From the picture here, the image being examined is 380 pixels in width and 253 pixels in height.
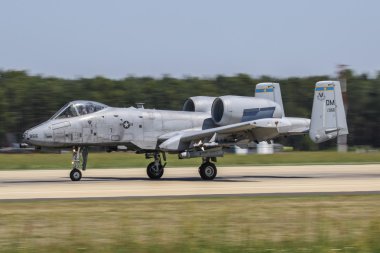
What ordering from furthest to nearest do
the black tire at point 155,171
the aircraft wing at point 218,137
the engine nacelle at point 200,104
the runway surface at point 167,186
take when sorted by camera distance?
1. the engine nacelle at point 200,104
2. the black tire at point 155,171
3. the aircraft wing at point 218,137
4. the runway surface at point 167,186

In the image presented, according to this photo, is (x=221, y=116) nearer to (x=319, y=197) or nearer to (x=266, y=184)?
(x=266, y=184)

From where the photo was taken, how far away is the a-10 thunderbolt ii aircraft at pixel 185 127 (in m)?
26.8

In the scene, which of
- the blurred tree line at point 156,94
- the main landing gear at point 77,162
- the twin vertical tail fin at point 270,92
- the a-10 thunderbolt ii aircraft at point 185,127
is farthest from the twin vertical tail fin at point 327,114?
the blurred tree line at point 156,94

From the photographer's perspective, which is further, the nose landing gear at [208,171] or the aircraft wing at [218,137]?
the nose landing gear at [208,171]

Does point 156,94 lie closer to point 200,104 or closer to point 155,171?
point 200,104

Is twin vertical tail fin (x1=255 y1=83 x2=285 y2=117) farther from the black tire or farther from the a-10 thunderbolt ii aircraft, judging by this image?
the black tire

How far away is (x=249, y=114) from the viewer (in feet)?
94.0

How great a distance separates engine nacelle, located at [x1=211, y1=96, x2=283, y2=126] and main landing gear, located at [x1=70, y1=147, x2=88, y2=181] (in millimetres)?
5205

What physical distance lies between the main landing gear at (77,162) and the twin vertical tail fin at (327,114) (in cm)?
859

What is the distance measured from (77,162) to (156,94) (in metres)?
75.3

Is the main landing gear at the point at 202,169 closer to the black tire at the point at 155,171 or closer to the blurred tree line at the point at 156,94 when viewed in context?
the black tire at the point at 155,171

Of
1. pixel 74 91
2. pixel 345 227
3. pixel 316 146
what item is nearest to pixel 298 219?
pixel 345 227

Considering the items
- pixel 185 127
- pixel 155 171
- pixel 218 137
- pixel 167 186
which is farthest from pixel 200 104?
pixel 167 186

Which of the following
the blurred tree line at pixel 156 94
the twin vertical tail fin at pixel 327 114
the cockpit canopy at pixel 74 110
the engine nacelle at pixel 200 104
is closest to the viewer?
the cockpit canopy at pixel 74 110
